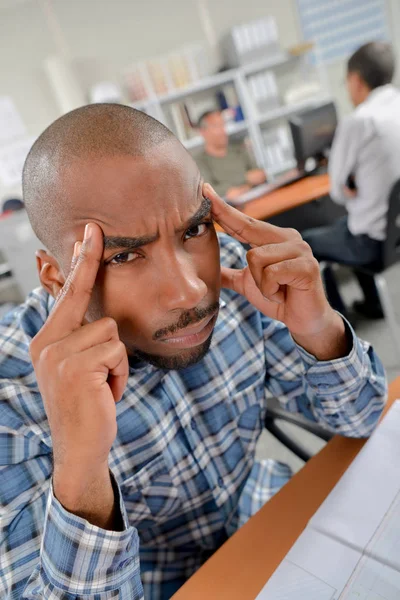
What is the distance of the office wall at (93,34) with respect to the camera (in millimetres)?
3467

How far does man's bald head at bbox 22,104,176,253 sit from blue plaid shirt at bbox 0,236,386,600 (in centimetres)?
25

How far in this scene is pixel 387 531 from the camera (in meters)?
0.58

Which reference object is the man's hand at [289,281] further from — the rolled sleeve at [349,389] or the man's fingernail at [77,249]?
the man's fingernail at [77,249]

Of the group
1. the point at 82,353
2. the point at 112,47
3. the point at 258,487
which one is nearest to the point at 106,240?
the point at 82,353

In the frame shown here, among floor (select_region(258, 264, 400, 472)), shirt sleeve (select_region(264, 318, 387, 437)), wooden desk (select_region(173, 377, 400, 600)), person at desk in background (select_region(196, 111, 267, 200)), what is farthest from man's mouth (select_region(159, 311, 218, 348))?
person at desk in background (select_region(196, 111, 267, 200))

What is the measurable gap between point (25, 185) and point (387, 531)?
816 millimetres

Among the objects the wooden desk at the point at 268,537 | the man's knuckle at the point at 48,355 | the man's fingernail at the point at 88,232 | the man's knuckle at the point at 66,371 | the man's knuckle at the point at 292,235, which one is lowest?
the wooden desk at the point at 268,537

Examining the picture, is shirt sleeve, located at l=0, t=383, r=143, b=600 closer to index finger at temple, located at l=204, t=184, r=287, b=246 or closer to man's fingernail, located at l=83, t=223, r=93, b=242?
man's fingernail, located at l=83, t=223, r=93, b=242

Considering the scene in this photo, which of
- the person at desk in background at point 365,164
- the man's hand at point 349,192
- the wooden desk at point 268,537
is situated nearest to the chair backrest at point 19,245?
the person at desk in background at point 365,164

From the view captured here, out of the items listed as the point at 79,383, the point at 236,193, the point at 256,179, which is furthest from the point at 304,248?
the point at 256,179

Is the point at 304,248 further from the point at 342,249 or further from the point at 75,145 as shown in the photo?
the point at 342,249

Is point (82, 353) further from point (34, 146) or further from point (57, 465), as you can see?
point (34, 146)

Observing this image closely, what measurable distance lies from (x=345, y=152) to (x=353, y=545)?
191 centimetres

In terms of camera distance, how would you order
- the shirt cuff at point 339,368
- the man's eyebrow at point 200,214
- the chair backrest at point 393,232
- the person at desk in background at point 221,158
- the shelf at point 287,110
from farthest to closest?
the shelf at point 287,110, the person at desk in background at point 221,158, the chair backrest at point 393,232, the shirt cuff at point 339,368, the man's eyebrow at point 200,214
